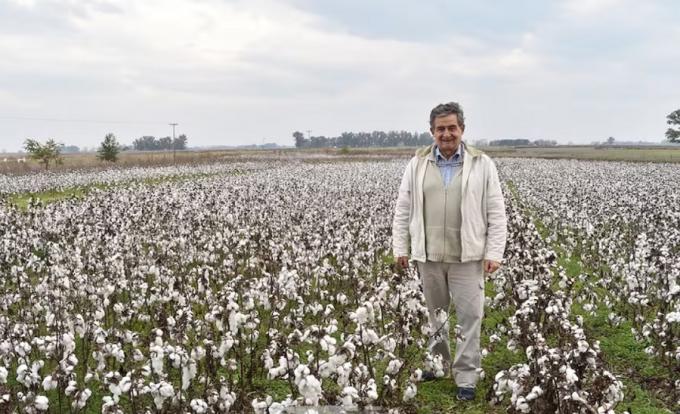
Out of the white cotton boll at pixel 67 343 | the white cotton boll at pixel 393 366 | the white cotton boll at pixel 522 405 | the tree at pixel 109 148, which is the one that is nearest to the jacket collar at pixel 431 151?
the white cotton boll at pixel 393 366

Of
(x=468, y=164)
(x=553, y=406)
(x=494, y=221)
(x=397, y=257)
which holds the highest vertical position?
(x=468, y=164)

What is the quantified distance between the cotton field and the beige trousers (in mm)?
290

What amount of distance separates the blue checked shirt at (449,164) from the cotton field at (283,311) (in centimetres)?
162

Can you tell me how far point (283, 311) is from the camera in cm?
1028

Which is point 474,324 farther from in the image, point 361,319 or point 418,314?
point 361,319

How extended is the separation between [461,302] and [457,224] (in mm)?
869

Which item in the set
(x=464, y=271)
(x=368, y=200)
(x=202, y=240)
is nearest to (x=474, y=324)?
(x=464, y=271)

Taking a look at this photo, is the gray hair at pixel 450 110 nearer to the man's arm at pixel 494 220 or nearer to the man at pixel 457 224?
the man at pixel 457 224

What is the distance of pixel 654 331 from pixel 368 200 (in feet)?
52.3

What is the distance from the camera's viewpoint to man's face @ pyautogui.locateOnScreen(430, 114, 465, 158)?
5.93 m

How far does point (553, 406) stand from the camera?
457 cm

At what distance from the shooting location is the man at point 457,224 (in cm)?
600

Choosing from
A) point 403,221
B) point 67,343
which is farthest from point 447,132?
point 67,343

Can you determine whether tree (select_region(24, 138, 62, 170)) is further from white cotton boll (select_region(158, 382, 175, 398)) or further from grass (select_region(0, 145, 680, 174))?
white cotton boll (select_region(158, 382, 175, 398))
